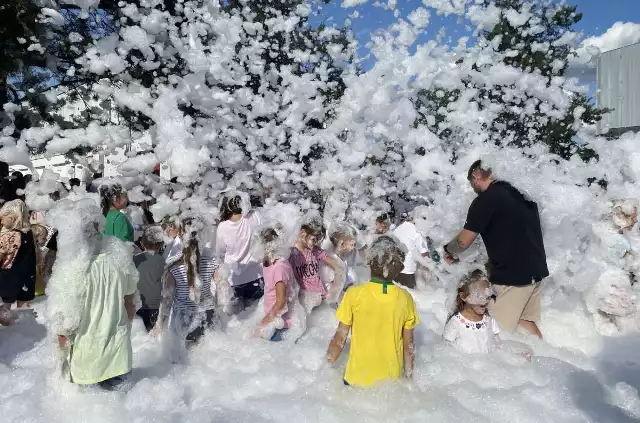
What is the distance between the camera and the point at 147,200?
7141 mm

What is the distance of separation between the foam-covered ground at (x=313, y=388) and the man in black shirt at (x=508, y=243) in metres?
0.36

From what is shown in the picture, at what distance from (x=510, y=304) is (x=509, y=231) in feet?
1.78

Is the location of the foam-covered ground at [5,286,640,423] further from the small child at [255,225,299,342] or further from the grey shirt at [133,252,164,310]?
the grey shirt at [133,252,164,310]

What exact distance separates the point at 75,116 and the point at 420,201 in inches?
183

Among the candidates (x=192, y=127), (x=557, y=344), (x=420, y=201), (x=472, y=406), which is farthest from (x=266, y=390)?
(x=420, y=201)

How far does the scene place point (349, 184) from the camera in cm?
707

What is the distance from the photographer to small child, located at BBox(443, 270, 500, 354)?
373 cm

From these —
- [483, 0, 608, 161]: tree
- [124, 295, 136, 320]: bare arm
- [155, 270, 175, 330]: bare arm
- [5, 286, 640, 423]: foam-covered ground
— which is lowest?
[5, 286, 640, 423]: foam-covered ground

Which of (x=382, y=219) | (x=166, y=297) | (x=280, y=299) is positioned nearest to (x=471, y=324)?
(x=280, y=299)

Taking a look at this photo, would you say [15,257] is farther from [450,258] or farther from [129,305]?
[450,258]

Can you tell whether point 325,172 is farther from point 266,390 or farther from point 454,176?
point 266,390

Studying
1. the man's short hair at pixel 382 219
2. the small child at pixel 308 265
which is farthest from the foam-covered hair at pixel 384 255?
the man's short hair at pixel 382 219

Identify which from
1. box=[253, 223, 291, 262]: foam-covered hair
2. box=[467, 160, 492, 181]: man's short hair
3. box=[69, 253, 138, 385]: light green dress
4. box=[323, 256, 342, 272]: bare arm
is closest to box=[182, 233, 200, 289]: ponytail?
box=[253, 223, 291, 262]: foam-covered hair

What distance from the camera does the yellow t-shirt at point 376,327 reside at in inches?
127
